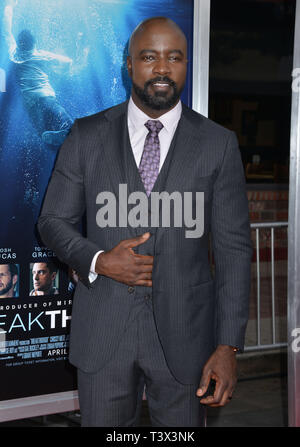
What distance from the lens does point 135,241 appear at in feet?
6.91

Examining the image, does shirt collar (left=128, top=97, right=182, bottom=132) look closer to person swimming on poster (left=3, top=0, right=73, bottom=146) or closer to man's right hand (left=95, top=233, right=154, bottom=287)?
man's right hand (left=95, top=233, right=154, bottom=287)

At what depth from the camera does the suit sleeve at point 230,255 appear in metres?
2.24

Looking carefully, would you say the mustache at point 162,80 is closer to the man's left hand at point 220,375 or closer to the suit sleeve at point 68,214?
the suit sleeve at point 68,214

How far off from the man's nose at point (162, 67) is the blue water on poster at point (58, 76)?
1.21 meters

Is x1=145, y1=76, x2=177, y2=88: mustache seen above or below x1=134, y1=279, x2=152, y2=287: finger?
above

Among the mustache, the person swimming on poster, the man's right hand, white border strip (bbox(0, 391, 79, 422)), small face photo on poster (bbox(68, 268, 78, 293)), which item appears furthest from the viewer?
small face photo on poster (bbox(68, 268, 78, 293))

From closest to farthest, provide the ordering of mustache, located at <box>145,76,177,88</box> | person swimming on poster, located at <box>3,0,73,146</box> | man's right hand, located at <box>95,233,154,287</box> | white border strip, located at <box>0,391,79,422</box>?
man's right hand, located at <box>95,233,154,287</box> → mustache, located at <box>145,76,177,88</box> → person swimming on poster, located at <box>3,0,73,146</box> → white border strip, located at <box>0,391,79,422</box>

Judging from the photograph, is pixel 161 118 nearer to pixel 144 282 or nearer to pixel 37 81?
pixel 144 282

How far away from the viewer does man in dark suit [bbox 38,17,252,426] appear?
7.10 feet

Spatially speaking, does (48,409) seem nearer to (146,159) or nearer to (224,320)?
(224,320)


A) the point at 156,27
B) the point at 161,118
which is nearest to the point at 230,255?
the point at 161,118

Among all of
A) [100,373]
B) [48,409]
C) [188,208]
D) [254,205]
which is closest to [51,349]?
[48,409]

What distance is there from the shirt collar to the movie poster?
3.57ft

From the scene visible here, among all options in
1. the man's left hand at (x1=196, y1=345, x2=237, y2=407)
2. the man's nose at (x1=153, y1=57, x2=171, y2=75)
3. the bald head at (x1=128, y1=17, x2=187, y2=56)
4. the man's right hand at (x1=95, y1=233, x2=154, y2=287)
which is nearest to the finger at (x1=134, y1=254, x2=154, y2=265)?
the man's right hand at (x1=95, y1=233, x2=154, y2=287)
